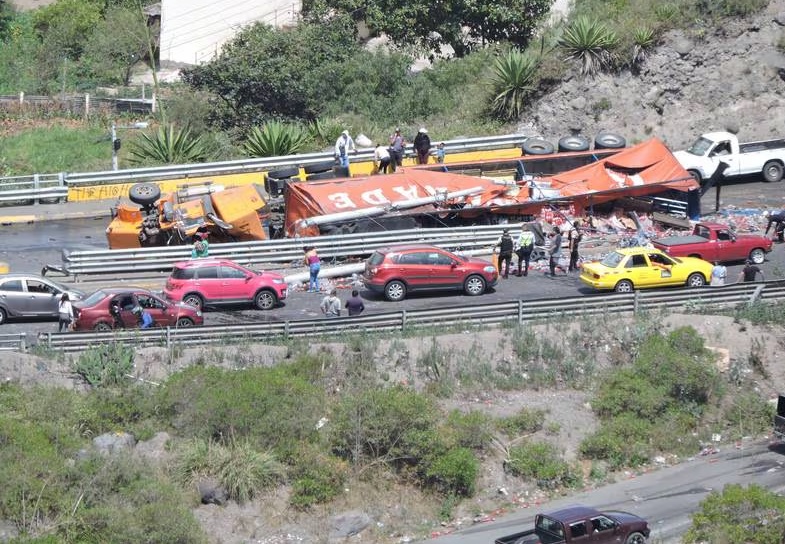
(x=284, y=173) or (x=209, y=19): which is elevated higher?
(x=209, y=19)

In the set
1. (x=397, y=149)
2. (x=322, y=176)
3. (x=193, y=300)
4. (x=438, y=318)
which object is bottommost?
(x=438, y=318)

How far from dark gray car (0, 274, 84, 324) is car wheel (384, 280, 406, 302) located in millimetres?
7153

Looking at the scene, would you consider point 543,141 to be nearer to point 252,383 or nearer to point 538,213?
point 538,213

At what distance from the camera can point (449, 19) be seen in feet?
173

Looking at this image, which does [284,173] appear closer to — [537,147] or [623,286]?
[537,147]

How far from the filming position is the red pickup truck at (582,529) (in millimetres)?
20203

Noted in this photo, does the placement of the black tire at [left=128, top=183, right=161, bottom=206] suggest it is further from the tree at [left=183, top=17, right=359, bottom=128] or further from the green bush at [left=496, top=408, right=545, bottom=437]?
the green bush at [left=496, top=408, right=545, bottom=437]

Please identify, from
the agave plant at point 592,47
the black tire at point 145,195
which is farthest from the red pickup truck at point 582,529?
the agave plant at point 592,47

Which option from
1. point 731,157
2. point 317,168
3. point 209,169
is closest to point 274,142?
point 209,169

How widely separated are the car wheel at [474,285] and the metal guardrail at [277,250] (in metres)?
2.87

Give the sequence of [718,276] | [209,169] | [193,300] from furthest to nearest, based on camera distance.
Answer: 1. [209,169]
2. [718,276]
3. [193,300]

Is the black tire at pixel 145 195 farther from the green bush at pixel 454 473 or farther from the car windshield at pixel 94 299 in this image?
the green bush at pixel 454 473

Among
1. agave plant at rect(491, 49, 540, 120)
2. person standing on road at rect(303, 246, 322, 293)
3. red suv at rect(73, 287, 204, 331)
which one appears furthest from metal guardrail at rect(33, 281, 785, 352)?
agave plant at rect(491, 49, 540, 120)

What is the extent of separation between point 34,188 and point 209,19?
1857 centimetres
